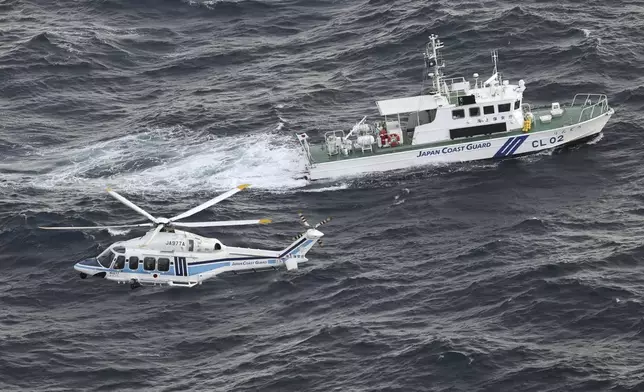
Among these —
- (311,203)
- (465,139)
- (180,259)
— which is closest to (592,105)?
(465,139)

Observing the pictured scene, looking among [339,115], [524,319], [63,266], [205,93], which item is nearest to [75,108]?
[205,93]

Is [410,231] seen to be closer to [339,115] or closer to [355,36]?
[339,115]

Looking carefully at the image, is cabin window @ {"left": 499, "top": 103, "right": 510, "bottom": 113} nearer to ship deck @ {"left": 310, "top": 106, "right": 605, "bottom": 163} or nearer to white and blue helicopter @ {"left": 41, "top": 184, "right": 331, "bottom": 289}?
ship deck @ {"left": 310, "top": 106, "right": 605, "bottom": 163}

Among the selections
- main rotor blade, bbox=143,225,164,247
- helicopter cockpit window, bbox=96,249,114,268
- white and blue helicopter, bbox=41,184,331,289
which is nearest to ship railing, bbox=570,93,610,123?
white and blue helicopter, bbox=41,184,331,289

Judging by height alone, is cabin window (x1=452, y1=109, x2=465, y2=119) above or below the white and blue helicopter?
above

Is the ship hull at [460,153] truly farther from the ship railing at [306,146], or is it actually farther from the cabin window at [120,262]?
the cabin window at [120,262]

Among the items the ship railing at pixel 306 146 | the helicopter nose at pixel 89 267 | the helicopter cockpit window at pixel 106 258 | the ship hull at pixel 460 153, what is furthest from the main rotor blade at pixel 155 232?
the ship railing at pixel 306 146
